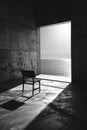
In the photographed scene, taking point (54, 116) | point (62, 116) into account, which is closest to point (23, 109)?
point (54, 116)

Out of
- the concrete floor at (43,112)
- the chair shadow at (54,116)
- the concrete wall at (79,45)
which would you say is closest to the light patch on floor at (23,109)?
the concrete floor at (43,112)

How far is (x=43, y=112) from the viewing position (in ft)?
10.7

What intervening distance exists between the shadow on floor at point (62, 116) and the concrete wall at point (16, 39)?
3.91m

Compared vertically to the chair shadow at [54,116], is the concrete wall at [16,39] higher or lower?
higher

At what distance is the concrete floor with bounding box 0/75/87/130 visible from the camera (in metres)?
2.66

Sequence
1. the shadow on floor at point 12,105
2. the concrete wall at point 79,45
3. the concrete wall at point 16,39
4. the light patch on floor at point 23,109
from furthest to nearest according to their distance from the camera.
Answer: the concrete wall at point 16,39 → the concrete wall at point 79,45 → the shadow on floor at point 12,105 → the light patch on floor at point 23,109

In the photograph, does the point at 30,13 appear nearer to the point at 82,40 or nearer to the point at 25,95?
the point at 82,40

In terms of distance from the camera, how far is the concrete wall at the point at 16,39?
677cm

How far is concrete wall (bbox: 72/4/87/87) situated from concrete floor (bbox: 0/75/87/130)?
1.92 meters

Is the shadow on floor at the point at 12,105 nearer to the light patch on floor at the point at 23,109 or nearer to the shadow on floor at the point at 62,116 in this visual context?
the light patch on floor at the point at 23,109

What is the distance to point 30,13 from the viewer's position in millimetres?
8328

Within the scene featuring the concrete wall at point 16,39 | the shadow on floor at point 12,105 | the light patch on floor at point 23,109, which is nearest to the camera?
the light patch on floor at point 23,109

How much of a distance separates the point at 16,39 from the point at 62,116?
549cm

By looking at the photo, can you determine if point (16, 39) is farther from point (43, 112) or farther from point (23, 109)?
point (43, 112)
